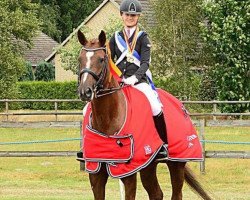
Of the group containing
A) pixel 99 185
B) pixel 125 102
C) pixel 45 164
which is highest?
pixel 125 102

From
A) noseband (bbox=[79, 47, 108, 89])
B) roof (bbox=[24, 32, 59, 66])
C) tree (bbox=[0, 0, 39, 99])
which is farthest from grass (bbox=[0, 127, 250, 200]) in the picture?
roof (bbox=[24, 32, 59, 66])

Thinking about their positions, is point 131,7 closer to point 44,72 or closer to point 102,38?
point 102,38

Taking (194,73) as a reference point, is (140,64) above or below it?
above

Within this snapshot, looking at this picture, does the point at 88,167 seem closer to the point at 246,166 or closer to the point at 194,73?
the point at 246,166

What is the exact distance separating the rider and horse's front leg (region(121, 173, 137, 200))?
2.96 feet

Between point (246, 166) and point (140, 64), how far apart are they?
911 centimetres

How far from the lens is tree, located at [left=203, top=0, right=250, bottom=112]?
31.1 m

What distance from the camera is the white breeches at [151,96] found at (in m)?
8.42

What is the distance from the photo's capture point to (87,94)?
281 inches

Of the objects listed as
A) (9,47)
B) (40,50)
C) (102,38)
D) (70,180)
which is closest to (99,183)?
(102,38)

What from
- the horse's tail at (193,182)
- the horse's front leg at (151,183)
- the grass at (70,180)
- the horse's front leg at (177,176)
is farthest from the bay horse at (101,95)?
the grass at (70,180)

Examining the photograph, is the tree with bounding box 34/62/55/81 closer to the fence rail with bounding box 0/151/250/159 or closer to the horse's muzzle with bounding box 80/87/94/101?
the fence rail with bounding box 0/151/250/159

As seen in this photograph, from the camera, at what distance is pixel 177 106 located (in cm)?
925

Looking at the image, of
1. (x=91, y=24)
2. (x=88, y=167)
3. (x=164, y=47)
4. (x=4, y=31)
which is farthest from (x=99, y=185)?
(x=91, y=24)
